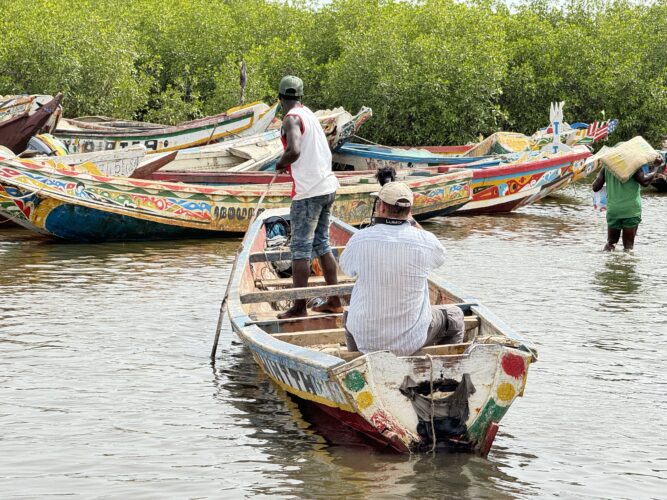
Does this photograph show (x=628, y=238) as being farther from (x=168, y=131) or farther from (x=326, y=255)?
(x=168, y=131)

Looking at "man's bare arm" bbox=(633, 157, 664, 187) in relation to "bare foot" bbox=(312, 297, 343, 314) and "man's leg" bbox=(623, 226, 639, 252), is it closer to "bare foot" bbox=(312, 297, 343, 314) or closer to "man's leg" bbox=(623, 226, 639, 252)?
"man's leg" bbox=(623, 226, 639, 252)

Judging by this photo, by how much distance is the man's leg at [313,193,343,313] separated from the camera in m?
8.43

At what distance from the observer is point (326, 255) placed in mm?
8531

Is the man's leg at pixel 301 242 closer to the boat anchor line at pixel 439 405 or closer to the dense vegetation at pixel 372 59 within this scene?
the boat anchor line at pixel 439 405

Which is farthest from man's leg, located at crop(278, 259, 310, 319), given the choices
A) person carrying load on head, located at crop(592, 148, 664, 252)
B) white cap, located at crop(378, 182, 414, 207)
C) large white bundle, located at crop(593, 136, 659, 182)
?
person carrying load on head, located at crop(592, 148, 664, 252)

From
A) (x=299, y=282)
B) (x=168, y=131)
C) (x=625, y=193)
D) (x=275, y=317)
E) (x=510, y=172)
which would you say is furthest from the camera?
(x=168, y=131)

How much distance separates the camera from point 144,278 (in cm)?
1232

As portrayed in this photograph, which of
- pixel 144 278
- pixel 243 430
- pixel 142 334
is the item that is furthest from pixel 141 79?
pixel 243 430

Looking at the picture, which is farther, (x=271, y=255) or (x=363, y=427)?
(x=271, y=255)

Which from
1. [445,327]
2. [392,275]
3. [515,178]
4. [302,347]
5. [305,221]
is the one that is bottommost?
[302,347]

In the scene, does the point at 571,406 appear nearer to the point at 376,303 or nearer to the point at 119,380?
the point at 376,303

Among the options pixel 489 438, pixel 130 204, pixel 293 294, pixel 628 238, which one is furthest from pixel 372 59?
pixel 489 438

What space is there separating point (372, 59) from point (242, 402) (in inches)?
1025

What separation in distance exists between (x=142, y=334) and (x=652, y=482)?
4.90 m
